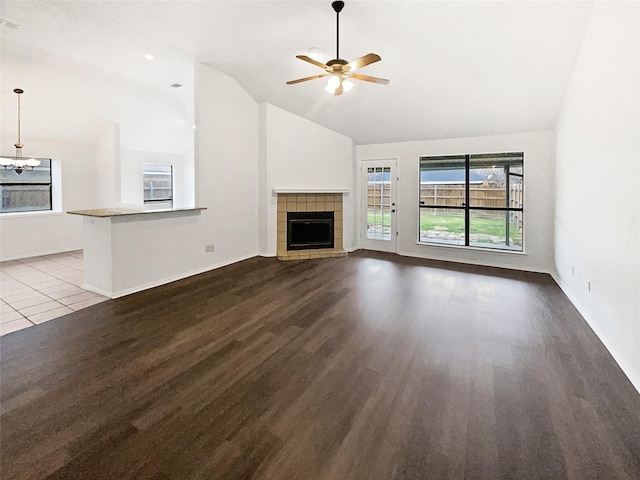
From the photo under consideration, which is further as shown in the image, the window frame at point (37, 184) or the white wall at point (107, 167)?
the white wall at point (107, 167)

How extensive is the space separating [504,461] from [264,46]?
4.84 m

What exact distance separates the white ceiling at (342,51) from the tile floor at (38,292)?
2761 millimetres

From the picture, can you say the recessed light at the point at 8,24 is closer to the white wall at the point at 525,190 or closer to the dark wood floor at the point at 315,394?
the dark wood floor at the point at 315,394

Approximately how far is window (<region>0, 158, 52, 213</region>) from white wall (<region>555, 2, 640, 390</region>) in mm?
8879

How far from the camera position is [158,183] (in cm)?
909

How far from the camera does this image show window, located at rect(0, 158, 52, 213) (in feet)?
20.5

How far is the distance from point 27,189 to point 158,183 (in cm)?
296

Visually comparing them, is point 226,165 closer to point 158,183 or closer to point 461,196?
point 461,196

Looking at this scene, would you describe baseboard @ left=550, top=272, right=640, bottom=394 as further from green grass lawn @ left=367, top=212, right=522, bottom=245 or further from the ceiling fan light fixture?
the ceiling fan light fixture

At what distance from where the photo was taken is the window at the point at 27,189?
20.5 feet

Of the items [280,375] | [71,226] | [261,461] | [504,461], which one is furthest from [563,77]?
[71,226]

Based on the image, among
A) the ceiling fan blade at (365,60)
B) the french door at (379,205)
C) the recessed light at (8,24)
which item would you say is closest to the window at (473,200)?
the french door at (379,205)

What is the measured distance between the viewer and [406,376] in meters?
2.35

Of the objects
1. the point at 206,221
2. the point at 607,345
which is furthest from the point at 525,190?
the point at 206,221
